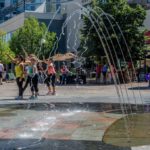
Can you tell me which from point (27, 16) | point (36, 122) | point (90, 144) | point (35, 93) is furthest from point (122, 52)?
point (27, 16)

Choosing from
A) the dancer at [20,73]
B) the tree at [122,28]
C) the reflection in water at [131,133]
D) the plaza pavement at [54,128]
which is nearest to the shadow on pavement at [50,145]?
the plaza pavement at [54,128]

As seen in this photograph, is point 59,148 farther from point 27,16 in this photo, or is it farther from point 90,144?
point 27,16

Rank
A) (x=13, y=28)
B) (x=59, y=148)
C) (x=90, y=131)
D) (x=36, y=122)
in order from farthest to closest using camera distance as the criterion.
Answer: (x=13, y=28) → (x=36, y=122) → (x=90, y=131) → (x=59, y=148)

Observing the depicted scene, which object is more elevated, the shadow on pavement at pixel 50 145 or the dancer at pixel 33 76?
the dancer at pixel 33 76

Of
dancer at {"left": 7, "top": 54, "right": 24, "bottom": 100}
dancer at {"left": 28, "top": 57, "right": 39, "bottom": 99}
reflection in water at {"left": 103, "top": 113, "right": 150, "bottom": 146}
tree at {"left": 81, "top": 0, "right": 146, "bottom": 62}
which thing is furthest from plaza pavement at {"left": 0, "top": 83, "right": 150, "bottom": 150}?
tree at {"left": 81, "top": 0, "right": 146, "bottom": 62}

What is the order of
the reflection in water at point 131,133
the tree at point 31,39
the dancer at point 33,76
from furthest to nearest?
the tree at point 31,39
the dancer at point 33,76
the reflection in water at point 131,133

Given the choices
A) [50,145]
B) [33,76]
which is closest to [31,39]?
[33,76]

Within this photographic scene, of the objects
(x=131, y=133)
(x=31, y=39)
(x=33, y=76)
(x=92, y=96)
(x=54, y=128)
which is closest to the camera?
(x=131, y=133)

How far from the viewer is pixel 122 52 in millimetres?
31953

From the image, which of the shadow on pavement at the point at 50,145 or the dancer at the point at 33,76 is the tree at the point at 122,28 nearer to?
the dancer at the point at 33,76

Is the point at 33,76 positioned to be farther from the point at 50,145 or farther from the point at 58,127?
the point at 50,145

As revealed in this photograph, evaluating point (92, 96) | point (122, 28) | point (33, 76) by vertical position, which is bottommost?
point (92, 96)

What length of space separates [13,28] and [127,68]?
39.1m

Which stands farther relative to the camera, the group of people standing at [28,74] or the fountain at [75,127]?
the group of people standing at [28,74]
